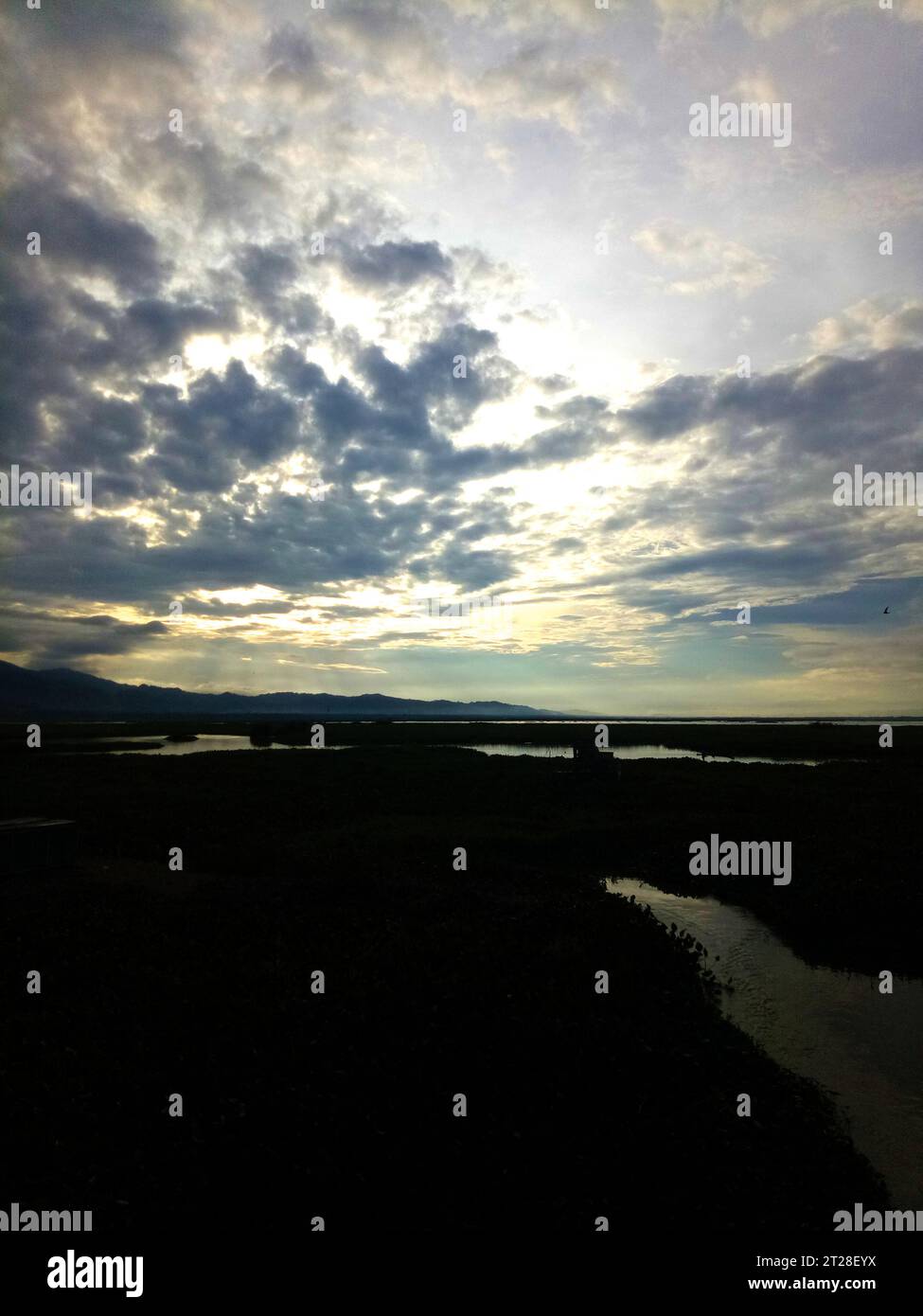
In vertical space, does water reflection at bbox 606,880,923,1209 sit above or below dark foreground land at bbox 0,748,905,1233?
below

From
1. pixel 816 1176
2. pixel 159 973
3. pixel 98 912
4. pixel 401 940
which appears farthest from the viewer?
pixel 98 912

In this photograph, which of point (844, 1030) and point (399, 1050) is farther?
point (844, 1030)

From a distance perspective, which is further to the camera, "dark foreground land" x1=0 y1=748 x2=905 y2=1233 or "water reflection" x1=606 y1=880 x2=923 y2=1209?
"water reflection" x1=606 y1=880 x2=923 y2=1209

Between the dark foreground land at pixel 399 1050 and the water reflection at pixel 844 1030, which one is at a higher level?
the dark foreground land at pixel 399 1050

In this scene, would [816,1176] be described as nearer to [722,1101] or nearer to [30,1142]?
[722,1101]

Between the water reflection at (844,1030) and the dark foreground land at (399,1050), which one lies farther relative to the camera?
the water reflection at (844,1030)

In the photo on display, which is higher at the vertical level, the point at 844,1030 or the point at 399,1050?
the point at 399,1050

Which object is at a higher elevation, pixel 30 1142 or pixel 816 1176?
pixel 30 1142
